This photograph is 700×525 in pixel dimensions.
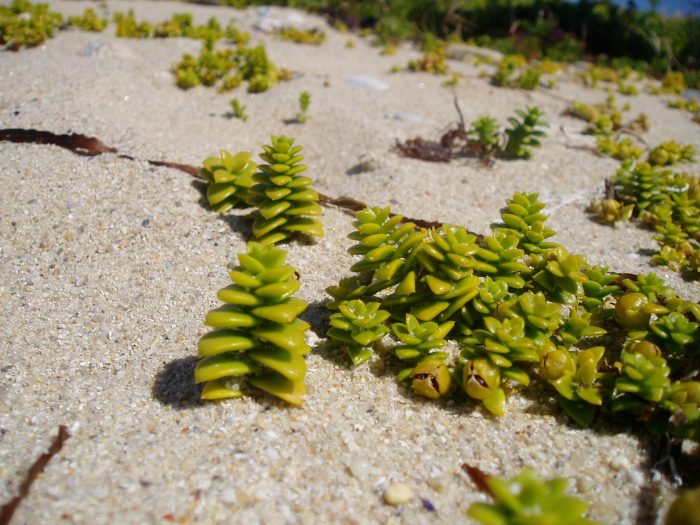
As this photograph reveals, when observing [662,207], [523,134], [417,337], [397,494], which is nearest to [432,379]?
[417,337]

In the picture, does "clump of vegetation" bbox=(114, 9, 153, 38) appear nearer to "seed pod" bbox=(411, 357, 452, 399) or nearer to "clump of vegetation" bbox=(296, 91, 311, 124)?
"clump of vegetation" bbox=(296, 91, 311, 124)

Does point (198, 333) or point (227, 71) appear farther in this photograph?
point (227, 71)

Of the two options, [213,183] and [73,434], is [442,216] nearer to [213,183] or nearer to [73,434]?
[213,183]

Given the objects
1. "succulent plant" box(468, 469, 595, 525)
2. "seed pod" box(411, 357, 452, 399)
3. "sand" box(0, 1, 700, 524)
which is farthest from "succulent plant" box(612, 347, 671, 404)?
"succulent plant" box(468, 469, 595, 525)

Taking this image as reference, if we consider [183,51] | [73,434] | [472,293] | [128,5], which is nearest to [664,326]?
[472,293]

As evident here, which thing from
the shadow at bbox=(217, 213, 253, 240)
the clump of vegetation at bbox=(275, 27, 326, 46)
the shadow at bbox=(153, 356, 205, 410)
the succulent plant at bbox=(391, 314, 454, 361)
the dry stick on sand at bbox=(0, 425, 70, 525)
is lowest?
the shadow at bbox=(153, 356, 205, 410)

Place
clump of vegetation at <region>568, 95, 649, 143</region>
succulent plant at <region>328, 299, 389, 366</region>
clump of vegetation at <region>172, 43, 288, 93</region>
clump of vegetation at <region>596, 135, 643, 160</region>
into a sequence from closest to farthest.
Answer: succulent plant at <region>328, 299, 389, 366</region> < clump of vegetation at <region>596, 135, 643, 160</region> < clump of vegetation at <region>568, 95, 649, 143</region> < clump of vegetation at <region>172, 43, 288, 93</region>

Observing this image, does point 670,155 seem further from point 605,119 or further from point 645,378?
point 645,378
